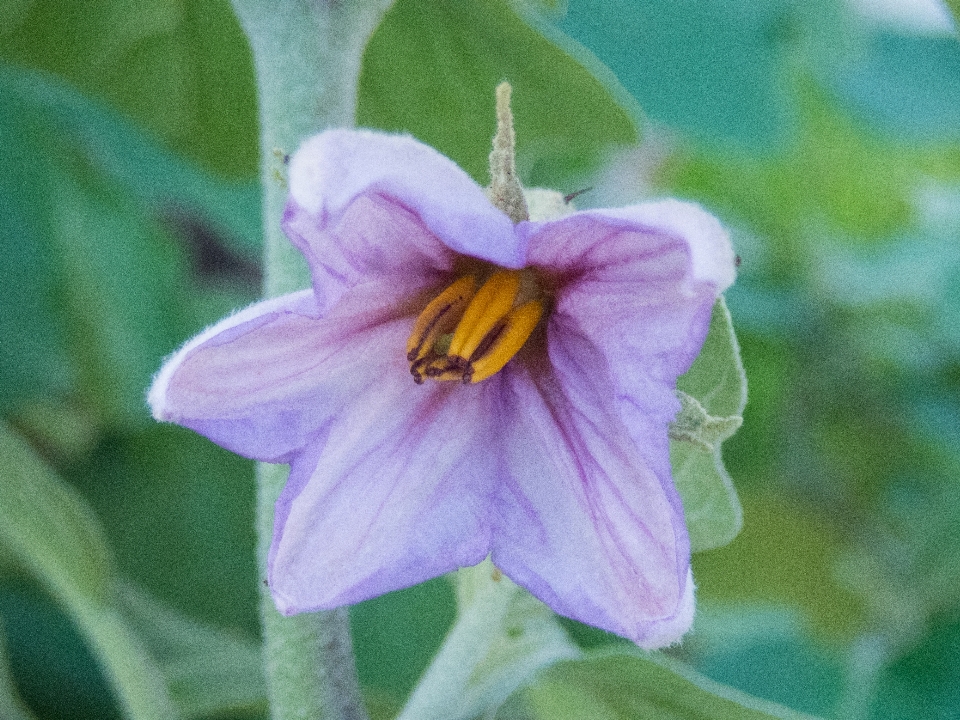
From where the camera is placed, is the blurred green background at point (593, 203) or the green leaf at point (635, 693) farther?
the blurred green background at point (593, 203)

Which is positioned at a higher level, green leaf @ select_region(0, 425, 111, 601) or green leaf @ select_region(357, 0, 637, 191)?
green leaf @ select_region(357, 0, 637, 191)

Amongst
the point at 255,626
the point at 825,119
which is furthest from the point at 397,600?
the point at 825,119

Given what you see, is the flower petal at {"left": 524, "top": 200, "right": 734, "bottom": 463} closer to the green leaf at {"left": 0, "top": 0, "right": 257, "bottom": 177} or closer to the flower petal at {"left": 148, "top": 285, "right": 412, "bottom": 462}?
the flower petal at {"left": 148, "top": 285, "right": 412, "bottom": 462}

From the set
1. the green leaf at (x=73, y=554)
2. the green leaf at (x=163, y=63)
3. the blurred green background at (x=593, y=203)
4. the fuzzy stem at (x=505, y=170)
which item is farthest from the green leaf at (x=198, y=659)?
the fuzzy stem at (x=505, y=170)

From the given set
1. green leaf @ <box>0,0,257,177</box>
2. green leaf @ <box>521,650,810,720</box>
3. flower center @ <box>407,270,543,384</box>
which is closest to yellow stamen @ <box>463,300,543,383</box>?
flower center @ <box>407,270,543,384</box>

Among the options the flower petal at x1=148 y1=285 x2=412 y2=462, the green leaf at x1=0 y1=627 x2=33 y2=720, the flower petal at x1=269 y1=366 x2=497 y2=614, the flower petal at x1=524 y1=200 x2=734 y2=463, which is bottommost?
the green leaf at x1=0 y1=627 x2=33 y2=720

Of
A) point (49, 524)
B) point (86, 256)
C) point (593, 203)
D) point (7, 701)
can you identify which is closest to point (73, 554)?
point (49, 524)

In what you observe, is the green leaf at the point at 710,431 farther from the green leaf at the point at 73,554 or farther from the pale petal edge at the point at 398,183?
the green leaf at the point at 73,554
